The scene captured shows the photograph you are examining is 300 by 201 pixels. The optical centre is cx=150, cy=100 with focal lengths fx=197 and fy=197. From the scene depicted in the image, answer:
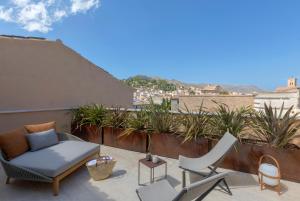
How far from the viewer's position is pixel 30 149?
12.4ft

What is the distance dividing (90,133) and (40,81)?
235 cm

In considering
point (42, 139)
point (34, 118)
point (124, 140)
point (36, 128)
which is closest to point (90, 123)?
point (124, 140)

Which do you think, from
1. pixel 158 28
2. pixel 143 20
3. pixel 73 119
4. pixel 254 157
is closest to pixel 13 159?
pixel 73 119

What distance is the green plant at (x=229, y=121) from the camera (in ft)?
13.3

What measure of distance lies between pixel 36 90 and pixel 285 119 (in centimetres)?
665

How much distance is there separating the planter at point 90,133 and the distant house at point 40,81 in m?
0.66

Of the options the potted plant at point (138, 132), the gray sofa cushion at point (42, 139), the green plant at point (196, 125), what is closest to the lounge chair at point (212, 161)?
the green plant at point (196, 125)

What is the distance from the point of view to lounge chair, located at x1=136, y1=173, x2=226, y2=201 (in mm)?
1752

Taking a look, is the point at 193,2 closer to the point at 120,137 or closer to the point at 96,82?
the point at 96,82

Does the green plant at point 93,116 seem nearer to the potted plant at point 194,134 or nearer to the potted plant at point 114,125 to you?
the potted plant at point 114,125

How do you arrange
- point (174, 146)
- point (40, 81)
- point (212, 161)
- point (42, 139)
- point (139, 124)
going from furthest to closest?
1. point (40, 81)
2. point (139, 124)
3. point (174, 146)
4. point (42, 139)
5. point (212, 161)

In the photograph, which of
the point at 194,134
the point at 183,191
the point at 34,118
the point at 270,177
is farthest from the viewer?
the point at 34,118

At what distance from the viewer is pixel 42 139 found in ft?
13.0

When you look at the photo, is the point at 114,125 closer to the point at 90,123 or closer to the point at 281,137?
the point at 90,123
